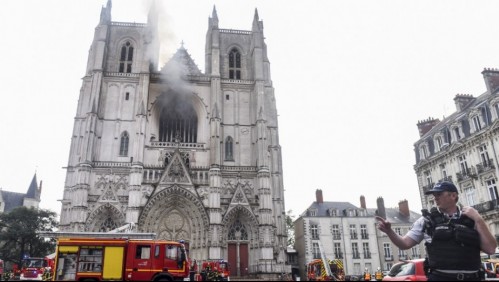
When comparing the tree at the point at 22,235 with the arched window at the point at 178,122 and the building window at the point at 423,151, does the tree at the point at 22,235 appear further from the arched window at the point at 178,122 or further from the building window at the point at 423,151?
the building window at the point at 423,151

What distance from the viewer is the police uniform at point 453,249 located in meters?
3.67

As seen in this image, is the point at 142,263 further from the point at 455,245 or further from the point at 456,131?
the point at 456,131

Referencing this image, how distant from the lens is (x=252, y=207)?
30766 mm

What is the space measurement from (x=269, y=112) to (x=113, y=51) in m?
16.2

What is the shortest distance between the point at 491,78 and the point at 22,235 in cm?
4612

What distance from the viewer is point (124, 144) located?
32344mm

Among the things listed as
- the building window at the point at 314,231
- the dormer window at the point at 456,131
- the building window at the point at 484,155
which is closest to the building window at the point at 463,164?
the dormer window at the point at 456,131

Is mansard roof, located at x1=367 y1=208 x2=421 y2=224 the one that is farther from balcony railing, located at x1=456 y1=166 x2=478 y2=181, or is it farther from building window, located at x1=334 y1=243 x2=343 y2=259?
balcony railing, located at x1=456 y1=166 x2=478 y2=181

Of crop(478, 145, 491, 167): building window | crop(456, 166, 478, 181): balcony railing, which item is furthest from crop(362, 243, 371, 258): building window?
crop(478, 145, 491, 167): building window

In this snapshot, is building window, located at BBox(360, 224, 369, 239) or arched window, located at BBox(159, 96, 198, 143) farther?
building window, located at BBox(360, 224, 369, 239)

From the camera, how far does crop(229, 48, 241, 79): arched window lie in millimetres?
37906

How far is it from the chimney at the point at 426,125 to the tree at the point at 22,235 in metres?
40.2

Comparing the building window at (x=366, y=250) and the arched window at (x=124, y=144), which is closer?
the arched window at (x=124, y=144)

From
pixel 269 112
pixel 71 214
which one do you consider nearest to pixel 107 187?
pixel 71 214
